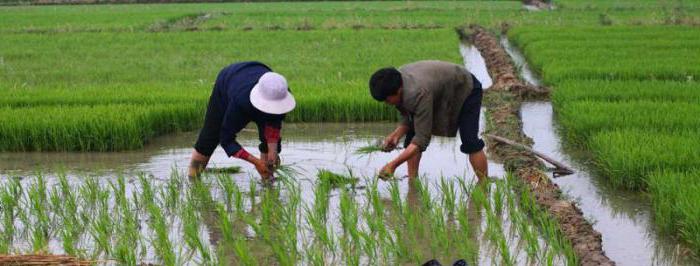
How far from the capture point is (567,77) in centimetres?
932

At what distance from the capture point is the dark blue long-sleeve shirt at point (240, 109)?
16.3 ft

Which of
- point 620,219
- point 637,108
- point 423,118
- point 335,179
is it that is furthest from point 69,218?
point 637,108

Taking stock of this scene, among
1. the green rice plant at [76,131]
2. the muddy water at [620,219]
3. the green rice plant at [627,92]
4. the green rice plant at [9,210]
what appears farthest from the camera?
the green rice plant at [627,92]

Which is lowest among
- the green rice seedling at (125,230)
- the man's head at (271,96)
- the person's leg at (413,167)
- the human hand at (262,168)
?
the green rice seedling at (125,230)

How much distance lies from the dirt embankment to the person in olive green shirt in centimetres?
43

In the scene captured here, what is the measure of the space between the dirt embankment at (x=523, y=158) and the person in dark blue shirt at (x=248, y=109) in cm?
141

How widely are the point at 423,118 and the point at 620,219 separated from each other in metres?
1.10

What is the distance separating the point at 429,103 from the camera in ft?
16.0

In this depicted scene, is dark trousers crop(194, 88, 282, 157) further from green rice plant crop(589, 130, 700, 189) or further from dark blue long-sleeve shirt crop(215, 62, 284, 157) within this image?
A: green rice plant crop(589, 130, 700, 189)

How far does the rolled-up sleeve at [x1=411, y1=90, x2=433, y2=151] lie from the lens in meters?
4.86

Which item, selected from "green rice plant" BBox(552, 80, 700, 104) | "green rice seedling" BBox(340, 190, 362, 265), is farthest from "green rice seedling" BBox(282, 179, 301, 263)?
"green rice plant" BBox(552, 80, 700, 104)

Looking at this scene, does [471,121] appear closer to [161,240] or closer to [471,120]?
[471,120]

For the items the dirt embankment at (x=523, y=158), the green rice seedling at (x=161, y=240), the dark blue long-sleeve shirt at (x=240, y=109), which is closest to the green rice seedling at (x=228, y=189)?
the dark blue long-sleeve shirt at (x=240, y=109)

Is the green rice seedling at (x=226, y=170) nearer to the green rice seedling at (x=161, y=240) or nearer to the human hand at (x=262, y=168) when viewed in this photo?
the human hand at (x=262, y=168)
